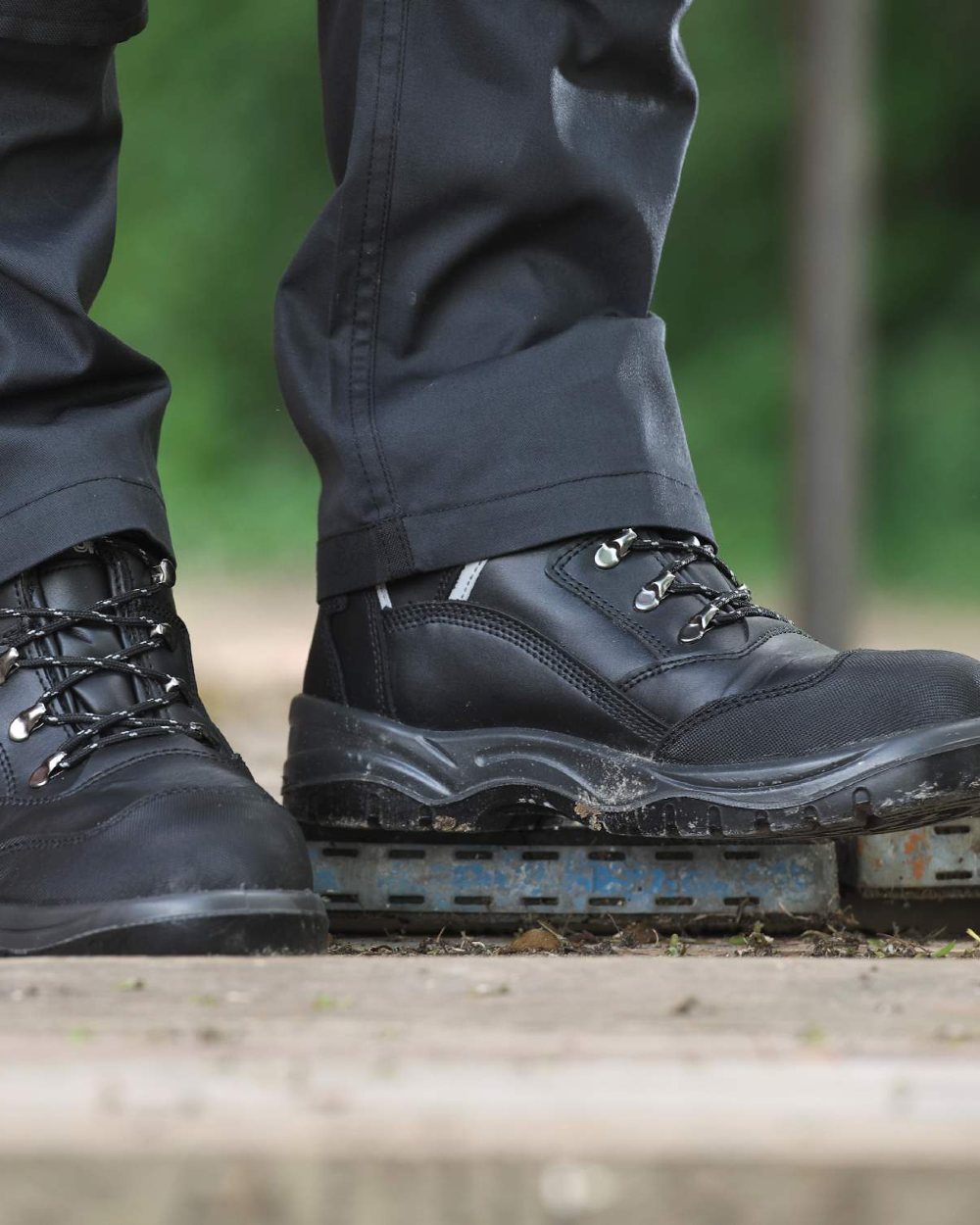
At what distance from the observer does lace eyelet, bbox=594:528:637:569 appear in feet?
3.72

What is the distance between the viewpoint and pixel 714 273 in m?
10.7

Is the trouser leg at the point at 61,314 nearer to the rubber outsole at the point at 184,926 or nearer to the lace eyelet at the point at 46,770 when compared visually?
the lace eyelet at the point at 46,770

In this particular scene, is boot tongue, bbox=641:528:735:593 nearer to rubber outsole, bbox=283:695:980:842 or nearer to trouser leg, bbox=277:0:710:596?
trouser leg, bbox=277:0:710:596

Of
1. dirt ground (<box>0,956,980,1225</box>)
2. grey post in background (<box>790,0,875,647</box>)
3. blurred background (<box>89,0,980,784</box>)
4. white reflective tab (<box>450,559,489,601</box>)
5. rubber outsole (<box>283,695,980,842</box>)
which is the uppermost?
blurred background (<box>89,0,980,784</box>)

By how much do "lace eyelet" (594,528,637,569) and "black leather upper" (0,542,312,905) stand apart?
0.94ft

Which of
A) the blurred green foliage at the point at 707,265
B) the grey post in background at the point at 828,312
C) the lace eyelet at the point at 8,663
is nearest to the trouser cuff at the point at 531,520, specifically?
the lace eyelet at the point at 8,663

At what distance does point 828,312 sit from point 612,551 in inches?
109

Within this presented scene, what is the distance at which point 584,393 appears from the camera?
1.15 meters

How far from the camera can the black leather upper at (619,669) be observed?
1.08 m

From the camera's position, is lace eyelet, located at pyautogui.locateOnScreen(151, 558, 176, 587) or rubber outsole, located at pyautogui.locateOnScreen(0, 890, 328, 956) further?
lace eyelet, located at pyautogui.locateOnScreen(151, 558, 176, 587)

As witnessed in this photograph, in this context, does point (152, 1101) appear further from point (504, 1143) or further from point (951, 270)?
point (951, 270)

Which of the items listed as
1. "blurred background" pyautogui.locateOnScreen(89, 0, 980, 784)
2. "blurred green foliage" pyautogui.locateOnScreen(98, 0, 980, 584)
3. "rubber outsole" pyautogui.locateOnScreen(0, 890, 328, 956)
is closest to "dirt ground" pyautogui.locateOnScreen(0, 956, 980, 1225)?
"rubber outsole" pyautogui.locateOnScreen(0, 890, 328, 956)

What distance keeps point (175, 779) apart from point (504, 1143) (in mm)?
490

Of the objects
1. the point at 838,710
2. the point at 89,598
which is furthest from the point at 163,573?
the point at 838,710
